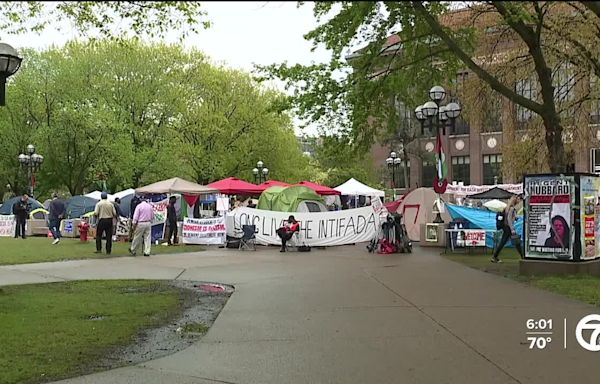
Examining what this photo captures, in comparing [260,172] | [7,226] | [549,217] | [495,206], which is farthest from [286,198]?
[260,172]

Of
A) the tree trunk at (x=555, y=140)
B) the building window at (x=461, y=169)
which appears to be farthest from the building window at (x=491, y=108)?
the building window at (x=461, y=169)

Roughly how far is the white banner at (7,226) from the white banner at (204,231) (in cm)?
1131

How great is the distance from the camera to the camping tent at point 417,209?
25625mm

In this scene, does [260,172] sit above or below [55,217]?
above

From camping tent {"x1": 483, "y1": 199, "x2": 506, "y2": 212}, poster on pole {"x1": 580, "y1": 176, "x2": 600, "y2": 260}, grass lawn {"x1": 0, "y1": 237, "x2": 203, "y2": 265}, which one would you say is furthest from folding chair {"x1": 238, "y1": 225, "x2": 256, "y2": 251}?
poster on pole {"x1": 580, "y1": 176, "x2": 600, "y2": 260}

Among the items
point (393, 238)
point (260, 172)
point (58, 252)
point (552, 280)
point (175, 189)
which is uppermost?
point (260, 172)

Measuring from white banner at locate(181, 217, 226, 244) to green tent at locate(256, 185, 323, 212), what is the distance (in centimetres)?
315

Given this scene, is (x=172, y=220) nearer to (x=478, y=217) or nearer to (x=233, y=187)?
(x=233, y=187)

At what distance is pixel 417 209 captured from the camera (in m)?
26.1

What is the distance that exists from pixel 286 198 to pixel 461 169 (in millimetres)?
45834

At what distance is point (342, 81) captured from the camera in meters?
15.7

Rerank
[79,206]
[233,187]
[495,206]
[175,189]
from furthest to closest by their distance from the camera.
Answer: [79,206] → [233,187] → [175,189] → [495,206]

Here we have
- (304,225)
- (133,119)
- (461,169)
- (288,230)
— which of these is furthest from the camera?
(461,169)

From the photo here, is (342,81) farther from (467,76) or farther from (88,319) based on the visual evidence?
(88,319)
